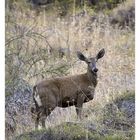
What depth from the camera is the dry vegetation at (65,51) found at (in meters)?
11.2

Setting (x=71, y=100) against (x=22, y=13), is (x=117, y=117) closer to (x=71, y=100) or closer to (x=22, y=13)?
(x=71, y=100)

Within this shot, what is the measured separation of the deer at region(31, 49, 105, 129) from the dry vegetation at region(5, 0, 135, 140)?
5 centimetres

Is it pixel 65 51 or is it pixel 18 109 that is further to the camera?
pixel 65 51

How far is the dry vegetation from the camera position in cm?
1116

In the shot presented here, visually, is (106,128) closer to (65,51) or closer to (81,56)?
(81,56)

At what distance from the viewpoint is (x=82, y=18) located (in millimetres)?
11312

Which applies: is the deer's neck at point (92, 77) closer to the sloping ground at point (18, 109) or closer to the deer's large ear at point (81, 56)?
the deer's large ear at point (81, 56)

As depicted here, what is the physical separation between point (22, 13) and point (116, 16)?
90cm

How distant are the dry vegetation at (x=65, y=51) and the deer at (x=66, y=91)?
49mm

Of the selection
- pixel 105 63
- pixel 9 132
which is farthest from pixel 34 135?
pixel 105 63

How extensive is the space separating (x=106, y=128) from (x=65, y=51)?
33.2 inches

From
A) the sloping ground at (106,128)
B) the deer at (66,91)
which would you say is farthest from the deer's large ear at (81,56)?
the sloping ground at (106,128)

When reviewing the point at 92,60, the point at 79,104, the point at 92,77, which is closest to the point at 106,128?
the point at 79,104

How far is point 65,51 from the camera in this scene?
444 inches
